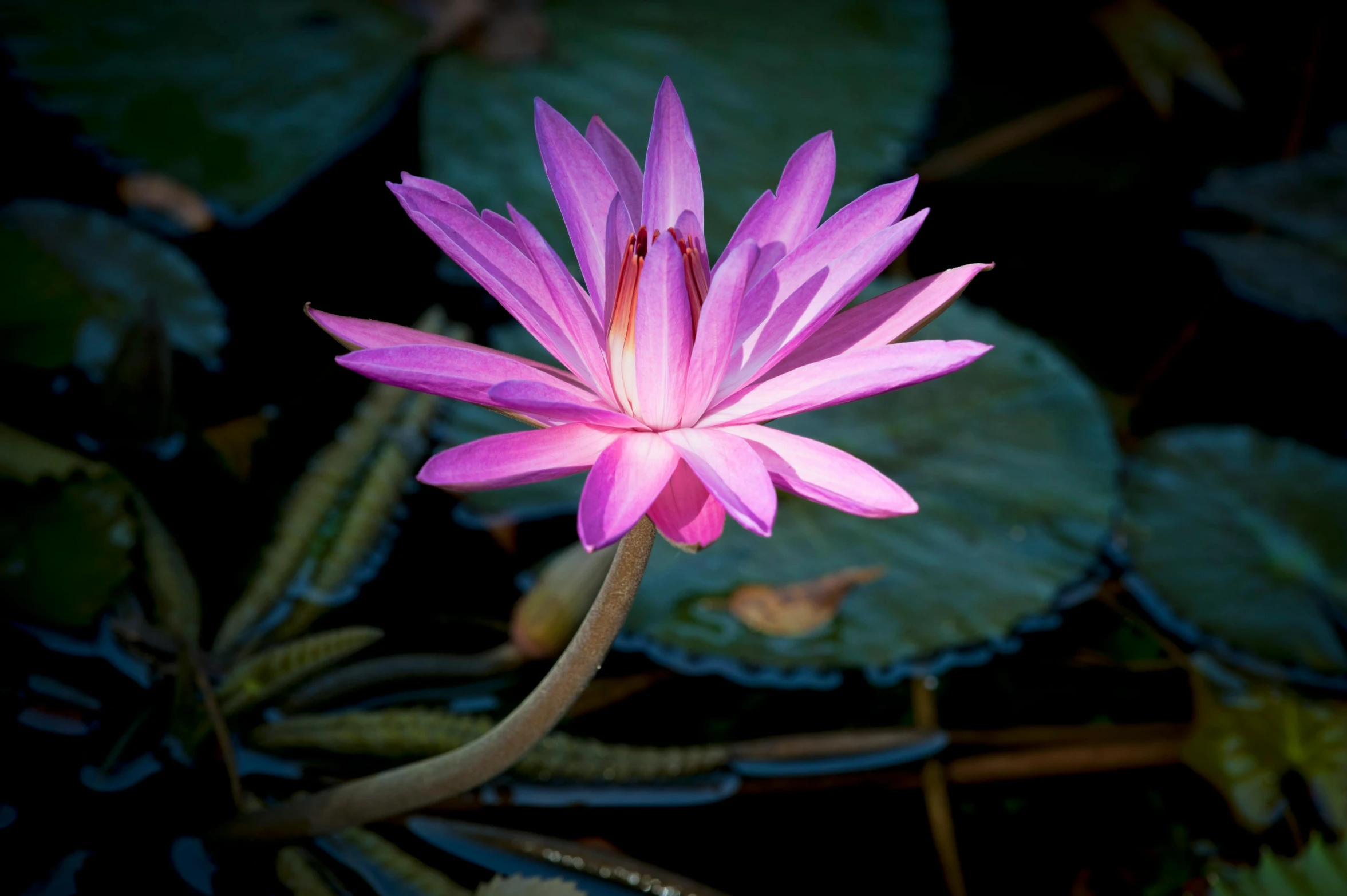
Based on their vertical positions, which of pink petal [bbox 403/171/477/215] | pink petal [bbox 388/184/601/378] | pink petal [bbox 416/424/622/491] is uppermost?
pink petal [bbox 403/171/477/215]

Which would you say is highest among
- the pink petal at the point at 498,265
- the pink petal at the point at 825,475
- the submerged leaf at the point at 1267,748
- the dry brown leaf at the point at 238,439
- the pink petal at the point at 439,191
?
the pink petal at the point at 439,191

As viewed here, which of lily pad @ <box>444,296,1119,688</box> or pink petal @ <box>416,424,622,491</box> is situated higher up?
pink petal @ <box>416,424,622,491</box>

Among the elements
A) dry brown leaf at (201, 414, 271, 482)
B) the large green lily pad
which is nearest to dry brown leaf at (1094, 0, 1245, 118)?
the large green lily pad

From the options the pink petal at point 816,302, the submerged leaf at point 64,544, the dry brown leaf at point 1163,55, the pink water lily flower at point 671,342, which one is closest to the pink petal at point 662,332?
the pink water lily flower at point 671,342

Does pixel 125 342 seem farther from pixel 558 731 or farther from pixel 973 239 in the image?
pixel 973 239

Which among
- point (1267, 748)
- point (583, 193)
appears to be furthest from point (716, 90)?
point (1267, 748)

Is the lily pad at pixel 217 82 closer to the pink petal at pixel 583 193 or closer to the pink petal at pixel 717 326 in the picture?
the pink petal at pixel 583 193

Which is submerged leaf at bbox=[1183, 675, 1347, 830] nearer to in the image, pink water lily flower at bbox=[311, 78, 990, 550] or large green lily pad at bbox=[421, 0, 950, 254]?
pink water lily flower at bbox=[311, 78, 990, 550]
